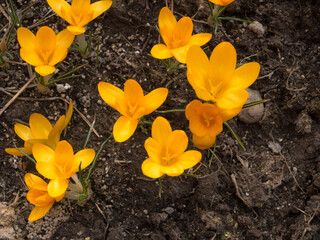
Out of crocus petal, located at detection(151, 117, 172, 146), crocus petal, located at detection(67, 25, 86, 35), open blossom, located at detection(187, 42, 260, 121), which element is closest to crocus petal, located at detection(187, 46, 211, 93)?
open blossom, located at detection(187, 42, 260, 121)

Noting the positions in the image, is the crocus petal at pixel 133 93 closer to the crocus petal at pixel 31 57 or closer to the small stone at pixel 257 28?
the crocus petal at pixel 31 57

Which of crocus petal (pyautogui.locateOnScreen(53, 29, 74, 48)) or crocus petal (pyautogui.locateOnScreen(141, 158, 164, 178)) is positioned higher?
crocus petal (pyautogui.locateOnScreen(53, 29, 74, 48))

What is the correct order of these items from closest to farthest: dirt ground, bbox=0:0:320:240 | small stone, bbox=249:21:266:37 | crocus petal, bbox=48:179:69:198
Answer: crocus petal, bbox=48:179:69:198, dirt ground, bbox=0:0:320:240, small stone, bbox=249:21:266:37

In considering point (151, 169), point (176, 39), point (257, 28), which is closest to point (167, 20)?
point (176, 39)

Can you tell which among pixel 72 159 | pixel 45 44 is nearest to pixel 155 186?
pixel 72 159

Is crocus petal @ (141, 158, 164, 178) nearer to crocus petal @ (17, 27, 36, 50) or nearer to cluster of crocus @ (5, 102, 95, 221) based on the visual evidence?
cluster of crocus @ (5, 102, 95, 221)
